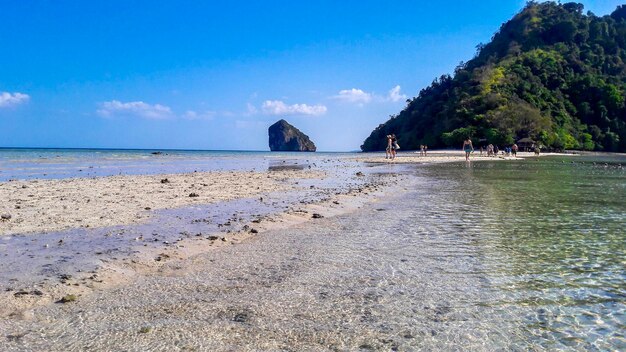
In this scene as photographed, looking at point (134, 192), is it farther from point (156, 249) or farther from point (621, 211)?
point (621, 211)

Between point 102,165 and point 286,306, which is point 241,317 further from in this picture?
point 102,165

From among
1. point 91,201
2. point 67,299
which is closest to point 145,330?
point 67,299

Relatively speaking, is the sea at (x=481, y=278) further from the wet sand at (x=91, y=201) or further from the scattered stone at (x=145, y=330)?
the wet sand at (x=91, y=201)

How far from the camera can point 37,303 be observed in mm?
5328

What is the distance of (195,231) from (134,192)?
856cm

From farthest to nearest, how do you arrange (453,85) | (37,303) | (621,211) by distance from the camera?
(453,85) < (621,211) < (37,303)

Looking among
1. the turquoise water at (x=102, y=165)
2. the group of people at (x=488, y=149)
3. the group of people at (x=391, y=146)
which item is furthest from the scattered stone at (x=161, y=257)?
the group of people at (x=488, y=149)

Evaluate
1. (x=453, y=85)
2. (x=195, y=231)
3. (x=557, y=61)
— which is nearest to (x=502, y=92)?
(x=453, y=85)

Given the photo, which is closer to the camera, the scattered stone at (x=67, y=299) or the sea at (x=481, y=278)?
the sea at (x=481, y=278)

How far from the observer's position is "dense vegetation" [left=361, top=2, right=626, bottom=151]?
327 feet

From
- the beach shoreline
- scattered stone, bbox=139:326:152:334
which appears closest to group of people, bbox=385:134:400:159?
the beach shoreline

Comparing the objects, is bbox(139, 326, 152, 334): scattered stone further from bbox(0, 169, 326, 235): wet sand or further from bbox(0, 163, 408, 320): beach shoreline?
bbox(0, 169, 326, 235): wet sand

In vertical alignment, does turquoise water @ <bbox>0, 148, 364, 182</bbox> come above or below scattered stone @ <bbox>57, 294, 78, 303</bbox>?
above

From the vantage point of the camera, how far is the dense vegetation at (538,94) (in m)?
99.7
